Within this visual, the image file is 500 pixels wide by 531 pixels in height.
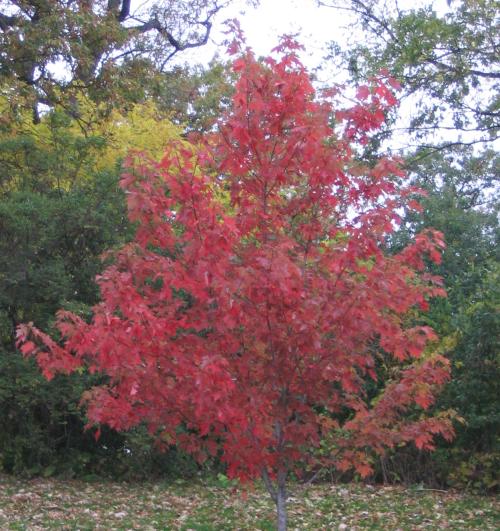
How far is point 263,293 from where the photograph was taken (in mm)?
4156

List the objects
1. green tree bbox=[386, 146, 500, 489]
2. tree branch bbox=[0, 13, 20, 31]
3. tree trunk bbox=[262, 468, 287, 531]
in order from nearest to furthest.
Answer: tree trunk bbox=[262, 468, 287, 531] → green tree bbox=[386, 146, 500, 489] → tree branch bbox=[0, 13, 20, 31]

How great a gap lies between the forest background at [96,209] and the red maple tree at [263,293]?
3.21 meters

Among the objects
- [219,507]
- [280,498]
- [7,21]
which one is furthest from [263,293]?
[7,21]

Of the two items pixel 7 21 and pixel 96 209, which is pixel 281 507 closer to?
pixel 96 209

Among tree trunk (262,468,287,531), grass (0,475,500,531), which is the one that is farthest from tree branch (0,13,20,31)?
tree trunk (262,468,287,531)

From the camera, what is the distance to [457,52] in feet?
39.7

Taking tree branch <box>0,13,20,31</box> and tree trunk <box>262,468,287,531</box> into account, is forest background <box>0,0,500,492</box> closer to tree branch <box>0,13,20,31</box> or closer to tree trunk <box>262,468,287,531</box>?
tree branch <box>0,13,20,31</box>

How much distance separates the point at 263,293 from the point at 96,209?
607 cm

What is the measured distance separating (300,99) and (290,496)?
18.8ft

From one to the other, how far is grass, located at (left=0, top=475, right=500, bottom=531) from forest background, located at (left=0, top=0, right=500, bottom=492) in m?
0.50

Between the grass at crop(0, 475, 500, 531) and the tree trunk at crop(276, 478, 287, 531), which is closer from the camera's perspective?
the tree trunk at crop(276, 478, 287, 531)

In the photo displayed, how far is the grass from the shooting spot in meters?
7.37

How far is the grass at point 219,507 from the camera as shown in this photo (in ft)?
24.2

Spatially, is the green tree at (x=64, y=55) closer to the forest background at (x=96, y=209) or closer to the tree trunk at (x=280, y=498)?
the forest background at (x=96, y=209)
